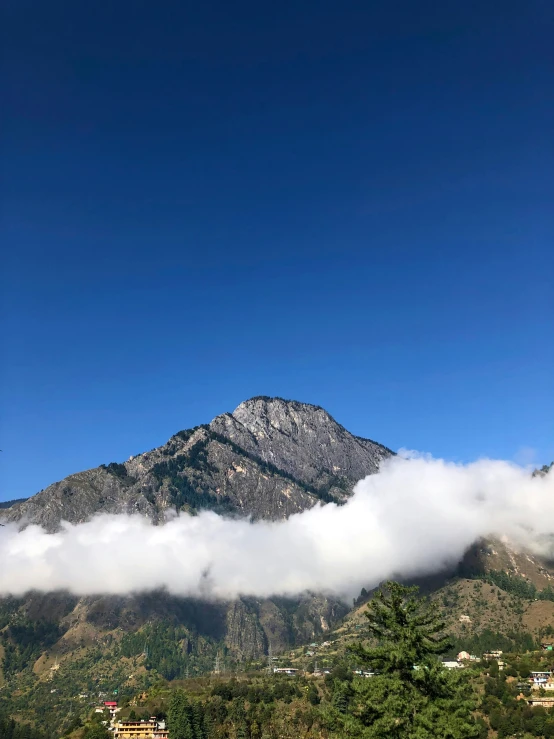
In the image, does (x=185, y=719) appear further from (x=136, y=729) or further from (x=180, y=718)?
(x=136, y=729)

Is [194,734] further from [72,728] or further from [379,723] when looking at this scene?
[379,723]

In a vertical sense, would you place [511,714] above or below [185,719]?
below

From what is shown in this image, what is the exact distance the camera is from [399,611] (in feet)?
123

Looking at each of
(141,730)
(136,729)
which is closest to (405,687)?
(141,730)

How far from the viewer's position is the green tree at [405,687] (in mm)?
33406

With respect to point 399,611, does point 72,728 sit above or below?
below

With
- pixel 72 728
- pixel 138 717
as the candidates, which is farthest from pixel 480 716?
pixel 72 728

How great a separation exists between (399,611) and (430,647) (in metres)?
2.76

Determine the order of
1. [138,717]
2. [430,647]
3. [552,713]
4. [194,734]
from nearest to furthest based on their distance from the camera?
[430,647]
[552,713]
[194,734]
[138,717]

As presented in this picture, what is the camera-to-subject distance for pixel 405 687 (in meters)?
35.2

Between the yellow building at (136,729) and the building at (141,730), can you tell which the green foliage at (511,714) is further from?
the yellow building at (136,729)

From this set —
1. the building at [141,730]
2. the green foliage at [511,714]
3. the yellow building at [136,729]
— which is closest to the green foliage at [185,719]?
the building at [141,730]

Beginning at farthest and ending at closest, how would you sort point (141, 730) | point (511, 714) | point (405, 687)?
point (141, 730) → point (511, 714) → point (405, 687)

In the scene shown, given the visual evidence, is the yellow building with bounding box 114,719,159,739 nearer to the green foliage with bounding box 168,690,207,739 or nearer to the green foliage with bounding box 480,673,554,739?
the green foliage with bounding box 168,690,207,739
